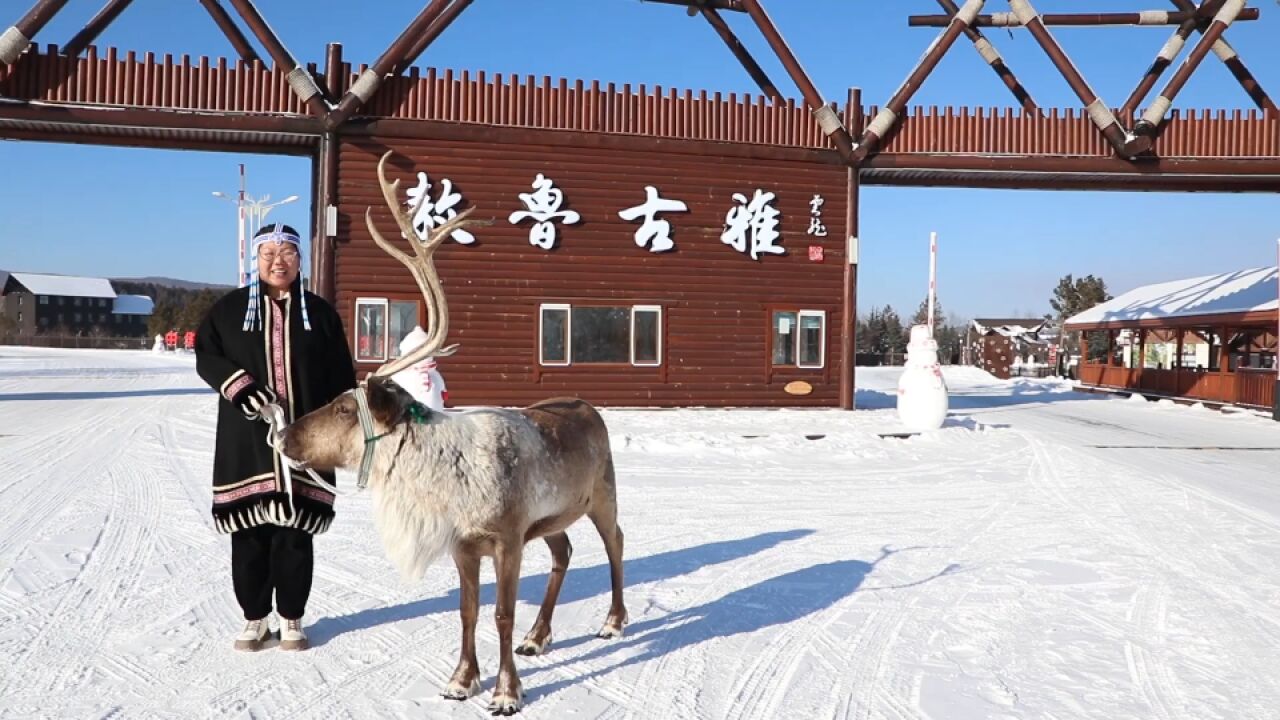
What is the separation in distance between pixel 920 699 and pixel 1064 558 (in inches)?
123

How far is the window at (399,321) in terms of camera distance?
14367mm

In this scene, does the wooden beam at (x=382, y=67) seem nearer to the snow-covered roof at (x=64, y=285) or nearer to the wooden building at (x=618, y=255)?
the wooden building at (x=618, y=255)

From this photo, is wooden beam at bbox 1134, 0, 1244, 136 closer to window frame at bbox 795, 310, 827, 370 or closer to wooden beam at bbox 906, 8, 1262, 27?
wooden beam at bbox 906, 8, 1262, 27

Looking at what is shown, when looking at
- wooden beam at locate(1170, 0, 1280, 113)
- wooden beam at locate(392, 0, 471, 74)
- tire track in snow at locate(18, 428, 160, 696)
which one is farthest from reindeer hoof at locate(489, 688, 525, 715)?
wooden beam at locate(1170, 0, 1280, 113)

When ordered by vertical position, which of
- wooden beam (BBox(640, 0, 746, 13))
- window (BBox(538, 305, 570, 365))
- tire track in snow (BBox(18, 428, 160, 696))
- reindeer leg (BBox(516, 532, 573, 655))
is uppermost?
wooden beam (BBox(640, 0, 746, 13))

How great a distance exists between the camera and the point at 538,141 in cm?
1470

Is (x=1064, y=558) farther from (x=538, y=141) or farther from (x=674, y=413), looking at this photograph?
(x=538, y=141)

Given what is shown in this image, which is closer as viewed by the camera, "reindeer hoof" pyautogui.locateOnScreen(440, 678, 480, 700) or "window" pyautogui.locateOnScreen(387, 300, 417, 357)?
"reindeer hoof" pyautogui.locateOnScreen(440, 678, 480, 700)

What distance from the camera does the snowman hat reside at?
407cm

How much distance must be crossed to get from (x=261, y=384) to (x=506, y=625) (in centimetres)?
164

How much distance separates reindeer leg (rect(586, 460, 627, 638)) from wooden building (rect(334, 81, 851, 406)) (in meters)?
10.5

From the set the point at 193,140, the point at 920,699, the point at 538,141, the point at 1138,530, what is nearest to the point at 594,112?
the point at 538,141

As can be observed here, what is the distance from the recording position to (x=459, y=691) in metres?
3.53

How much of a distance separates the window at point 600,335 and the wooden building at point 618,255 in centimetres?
3
